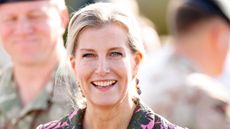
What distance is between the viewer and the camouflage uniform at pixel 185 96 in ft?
25.2

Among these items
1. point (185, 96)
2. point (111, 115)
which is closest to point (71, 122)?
point (111, 115)

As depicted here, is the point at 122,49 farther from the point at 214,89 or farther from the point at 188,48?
the point at 188,48

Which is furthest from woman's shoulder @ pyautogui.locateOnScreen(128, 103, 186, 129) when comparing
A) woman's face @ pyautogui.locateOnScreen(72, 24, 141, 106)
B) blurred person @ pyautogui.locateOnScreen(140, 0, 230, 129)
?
blurred person @ pyautogui.locateOnScreen(140, 0, 230, 129)

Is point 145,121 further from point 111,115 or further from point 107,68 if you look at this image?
point 107,68

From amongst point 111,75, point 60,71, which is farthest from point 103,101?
point 60,71

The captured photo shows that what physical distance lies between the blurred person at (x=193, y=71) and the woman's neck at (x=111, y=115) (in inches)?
70.5

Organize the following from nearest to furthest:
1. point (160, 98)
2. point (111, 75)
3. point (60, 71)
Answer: point (111, 75) → point (60, 71) → point (160, 98)

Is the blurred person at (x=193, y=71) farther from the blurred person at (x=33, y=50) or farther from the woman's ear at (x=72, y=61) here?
the woman's ear at (x=72, y=61)

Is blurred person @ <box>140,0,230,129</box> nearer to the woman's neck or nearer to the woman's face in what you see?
the woman's neck

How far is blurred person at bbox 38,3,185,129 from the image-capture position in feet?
19.0

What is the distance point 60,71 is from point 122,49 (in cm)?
68

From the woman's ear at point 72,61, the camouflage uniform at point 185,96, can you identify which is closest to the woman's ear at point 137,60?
the woman's ear at point 72,61

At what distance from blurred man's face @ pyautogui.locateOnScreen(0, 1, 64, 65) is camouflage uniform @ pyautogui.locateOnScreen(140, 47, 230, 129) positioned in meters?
1.01

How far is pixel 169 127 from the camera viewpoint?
5.88 m
